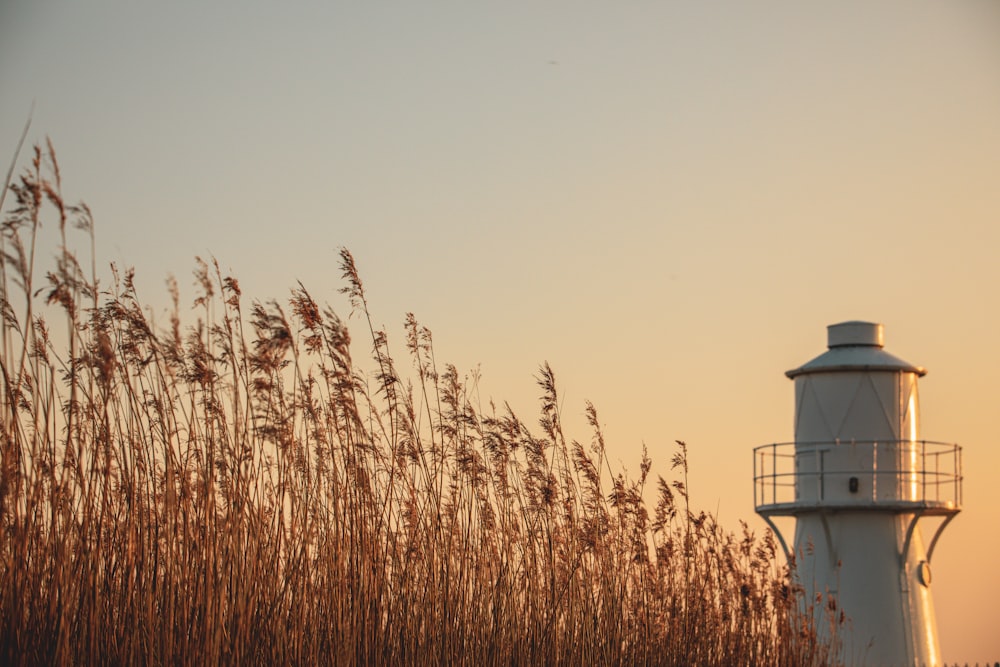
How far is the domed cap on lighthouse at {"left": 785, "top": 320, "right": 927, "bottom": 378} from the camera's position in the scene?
17.4 meters

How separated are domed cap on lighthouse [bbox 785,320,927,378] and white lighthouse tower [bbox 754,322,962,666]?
21mm

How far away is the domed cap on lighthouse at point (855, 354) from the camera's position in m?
17.4

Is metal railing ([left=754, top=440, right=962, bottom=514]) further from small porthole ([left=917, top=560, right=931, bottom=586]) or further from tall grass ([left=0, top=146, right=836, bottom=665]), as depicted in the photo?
tall grass ([left=0, top=146, right=836, bottom=665])

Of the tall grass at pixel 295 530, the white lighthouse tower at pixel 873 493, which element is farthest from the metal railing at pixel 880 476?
the tall grass at pixel 295 530

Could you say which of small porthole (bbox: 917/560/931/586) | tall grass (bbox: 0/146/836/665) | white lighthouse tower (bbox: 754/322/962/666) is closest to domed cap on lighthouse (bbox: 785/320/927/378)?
white lighthouse tower (bbox: 754/322/962/666)

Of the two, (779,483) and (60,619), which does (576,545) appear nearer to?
(60,619)

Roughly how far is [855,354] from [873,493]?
1.82 m

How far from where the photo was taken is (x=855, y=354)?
17.6m

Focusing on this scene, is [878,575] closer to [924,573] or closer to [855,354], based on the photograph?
[924,573]

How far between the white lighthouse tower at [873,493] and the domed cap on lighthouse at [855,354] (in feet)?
0.07

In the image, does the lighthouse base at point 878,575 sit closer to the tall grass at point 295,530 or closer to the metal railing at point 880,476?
the metal railing at point 880,476

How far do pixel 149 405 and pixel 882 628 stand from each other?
13883mm

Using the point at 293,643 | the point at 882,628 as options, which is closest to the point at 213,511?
the point at 293,643

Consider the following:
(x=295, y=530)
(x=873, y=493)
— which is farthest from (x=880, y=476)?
(x=295, y=530)
